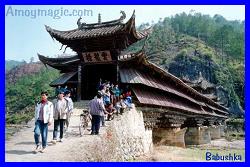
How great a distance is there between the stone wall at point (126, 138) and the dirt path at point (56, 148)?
348 millimetres

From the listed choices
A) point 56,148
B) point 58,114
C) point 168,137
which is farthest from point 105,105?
point 168,137

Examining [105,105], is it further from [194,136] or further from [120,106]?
[194,136]

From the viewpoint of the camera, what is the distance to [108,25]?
17.4 meters

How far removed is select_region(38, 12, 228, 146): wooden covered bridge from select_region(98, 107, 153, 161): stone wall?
294cm

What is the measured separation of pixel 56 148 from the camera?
9.00 meters

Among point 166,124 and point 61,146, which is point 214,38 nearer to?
point 166,124

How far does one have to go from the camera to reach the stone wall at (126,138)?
9.59 m

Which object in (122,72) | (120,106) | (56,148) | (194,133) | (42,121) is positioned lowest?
(194,133)

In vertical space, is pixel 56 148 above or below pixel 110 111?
below

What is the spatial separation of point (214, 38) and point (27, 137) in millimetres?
73500

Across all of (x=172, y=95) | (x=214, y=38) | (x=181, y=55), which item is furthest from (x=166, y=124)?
(x=214, y=38)

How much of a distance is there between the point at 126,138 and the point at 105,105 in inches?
76.5

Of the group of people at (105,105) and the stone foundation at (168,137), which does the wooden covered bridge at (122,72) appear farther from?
the group of people at (105,105)

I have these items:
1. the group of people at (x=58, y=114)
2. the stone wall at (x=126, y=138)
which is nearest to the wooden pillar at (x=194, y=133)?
the stone wall at (x=126, y=138)
